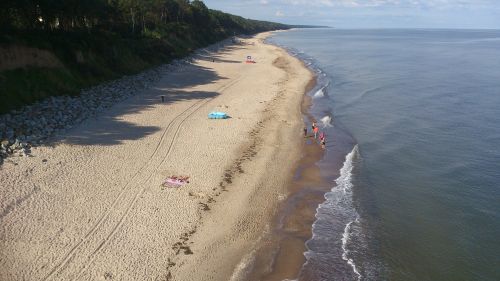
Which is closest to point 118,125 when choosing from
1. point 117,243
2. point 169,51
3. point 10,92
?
point 10,92

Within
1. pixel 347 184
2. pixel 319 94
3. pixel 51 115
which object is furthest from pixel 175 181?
pixel 319 94

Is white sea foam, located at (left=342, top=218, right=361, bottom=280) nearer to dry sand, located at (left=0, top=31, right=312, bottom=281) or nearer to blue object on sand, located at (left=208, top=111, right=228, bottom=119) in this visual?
dry sand, located at (left=0, top=31, right=312, bottom=281)

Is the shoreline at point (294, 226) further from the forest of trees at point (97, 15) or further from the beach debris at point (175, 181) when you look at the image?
the forest of trees at point (97, 15)

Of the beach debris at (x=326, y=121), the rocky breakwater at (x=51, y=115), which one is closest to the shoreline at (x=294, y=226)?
the beach debris at (x=326, y=121)

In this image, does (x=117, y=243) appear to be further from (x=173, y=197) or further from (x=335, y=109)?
(x=335, y=109)

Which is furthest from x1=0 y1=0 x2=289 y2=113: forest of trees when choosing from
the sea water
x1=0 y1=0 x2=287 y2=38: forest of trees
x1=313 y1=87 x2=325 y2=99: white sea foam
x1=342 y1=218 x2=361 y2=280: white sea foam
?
x1=342 y1=218 x2=361 y2=280: white sea foam

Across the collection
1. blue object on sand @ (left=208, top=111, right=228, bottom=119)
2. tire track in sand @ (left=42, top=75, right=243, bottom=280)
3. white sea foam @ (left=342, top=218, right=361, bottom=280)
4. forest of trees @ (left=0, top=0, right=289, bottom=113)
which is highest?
forest of trees @ (left=0, top=0, right=289, bottom=113)
